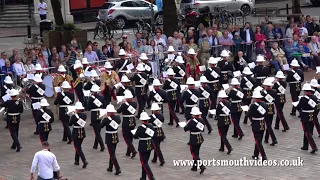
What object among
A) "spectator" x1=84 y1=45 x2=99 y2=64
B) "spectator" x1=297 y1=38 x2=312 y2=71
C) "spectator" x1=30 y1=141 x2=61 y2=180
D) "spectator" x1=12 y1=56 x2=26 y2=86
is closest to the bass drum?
"spectator" x1=12 y1=56 x2=26 y2=86

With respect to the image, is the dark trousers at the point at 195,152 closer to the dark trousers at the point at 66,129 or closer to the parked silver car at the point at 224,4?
the dark trousers at the point at 66,129

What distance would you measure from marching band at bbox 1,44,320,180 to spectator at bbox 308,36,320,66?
5466mm

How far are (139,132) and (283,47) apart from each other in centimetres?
1356

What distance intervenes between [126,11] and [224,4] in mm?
5256

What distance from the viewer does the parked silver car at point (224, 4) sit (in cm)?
4297

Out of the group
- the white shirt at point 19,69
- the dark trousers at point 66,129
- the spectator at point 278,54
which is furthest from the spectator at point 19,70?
the spectator at point 278,54

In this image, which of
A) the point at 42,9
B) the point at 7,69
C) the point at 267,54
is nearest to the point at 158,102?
the point at 7,69

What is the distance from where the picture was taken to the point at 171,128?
2486 centimetres

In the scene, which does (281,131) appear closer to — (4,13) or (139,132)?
(139,132)

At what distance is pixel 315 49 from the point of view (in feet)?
104

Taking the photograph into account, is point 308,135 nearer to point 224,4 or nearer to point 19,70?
point 19,70

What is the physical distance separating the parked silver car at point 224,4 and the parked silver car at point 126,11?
1.61 m

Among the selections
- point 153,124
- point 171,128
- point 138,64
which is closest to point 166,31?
point 138,64

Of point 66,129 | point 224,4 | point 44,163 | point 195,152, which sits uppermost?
point 224,4
